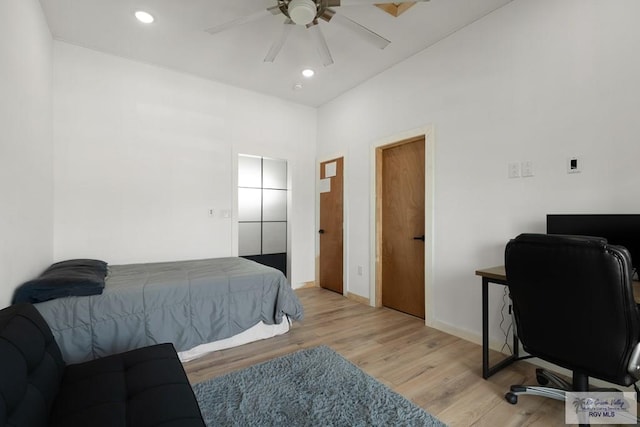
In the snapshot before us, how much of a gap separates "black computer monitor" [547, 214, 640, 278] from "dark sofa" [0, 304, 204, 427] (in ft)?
7.68

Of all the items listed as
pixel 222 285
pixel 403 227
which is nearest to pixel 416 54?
pixel 403 227

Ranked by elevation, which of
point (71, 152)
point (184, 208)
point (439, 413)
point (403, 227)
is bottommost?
point (439, 413)

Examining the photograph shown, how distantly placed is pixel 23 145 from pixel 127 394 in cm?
184

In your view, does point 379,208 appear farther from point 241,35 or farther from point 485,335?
Answer: point 241,35

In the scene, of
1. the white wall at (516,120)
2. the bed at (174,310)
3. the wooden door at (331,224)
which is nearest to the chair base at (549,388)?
the white wall at (516,120)

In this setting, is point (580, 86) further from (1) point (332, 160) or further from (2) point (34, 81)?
(2) point (34, 81)

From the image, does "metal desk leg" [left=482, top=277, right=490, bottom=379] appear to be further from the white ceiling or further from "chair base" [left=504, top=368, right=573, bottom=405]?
the white ceiling

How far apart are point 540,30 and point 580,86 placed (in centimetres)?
55

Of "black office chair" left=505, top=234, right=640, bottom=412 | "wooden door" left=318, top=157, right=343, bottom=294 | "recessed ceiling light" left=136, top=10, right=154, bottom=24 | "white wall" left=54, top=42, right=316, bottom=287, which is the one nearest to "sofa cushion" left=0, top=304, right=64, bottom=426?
"white wall" left=54, top=42, right=316, bottom=287

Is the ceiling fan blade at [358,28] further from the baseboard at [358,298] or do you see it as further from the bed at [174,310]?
the baseboard at [358,298]

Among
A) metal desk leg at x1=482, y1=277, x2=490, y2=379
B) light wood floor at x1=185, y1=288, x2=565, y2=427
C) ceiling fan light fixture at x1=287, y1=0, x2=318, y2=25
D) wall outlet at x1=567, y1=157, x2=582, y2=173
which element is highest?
ceiling fan light fixture at x1=287, y1=0, x2=318, y2=25

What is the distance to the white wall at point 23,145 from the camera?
160 cm

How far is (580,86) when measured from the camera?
6.37ft

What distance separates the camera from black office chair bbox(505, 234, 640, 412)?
3.90 feet
